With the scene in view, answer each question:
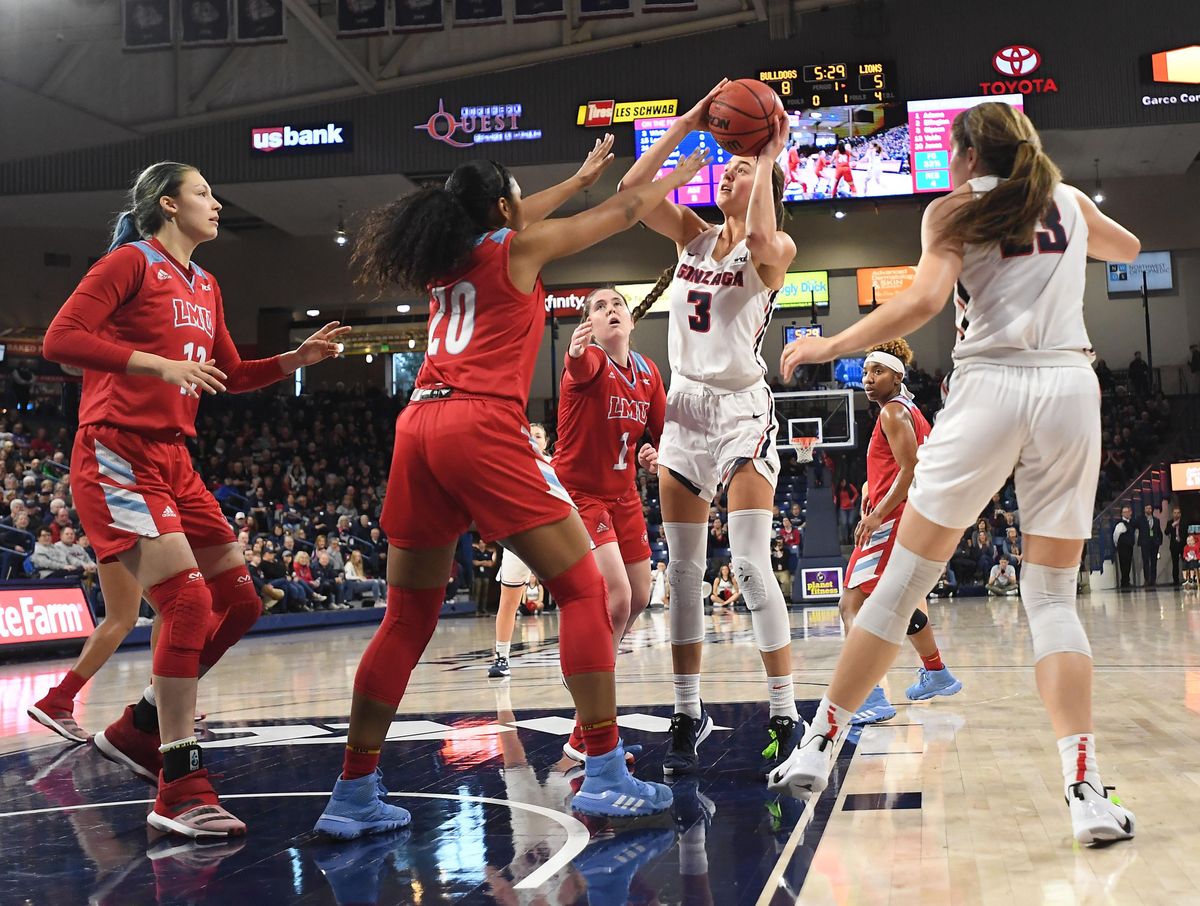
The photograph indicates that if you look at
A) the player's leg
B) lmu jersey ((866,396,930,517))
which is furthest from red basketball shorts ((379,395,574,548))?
lmu jersey ((866,396,930,517))

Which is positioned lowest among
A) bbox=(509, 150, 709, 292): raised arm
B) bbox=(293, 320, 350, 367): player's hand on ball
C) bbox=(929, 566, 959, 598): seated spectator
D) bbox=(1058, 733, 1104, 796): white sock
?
bbox=(929, 566, 959, 598): seated spectator

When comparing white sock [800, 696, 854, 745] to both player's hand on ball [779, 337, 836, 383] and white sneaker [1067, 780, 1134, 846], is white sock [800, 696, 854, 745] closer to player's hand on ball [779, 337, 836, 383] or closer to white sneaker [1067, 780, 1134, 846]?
white sneaker [1067, 780, 1134, 846]

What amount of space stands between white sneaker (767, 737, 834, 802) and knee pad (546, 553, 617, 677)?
24.2 inches

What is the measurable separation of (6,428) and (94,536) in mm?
19856

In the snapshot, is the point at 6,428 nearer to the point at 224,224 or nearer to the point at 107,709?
the point at 224,224

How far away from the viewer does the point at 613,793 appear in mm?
3307

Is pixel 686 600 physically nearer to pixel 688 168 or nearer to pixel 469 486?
pixel 469 486

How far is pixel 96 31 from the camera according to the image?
2014 centimetres

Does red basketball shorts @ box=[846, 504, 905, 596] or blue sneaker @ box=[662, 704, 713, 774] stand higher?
red basketball shorts @ box=[846, 504, 905, 596]

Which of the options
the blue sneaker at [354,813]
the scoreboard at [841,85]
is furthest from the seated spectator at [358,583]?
the blue sneaker at [354,813]

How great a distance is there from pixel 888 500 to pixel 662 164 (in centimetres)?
240

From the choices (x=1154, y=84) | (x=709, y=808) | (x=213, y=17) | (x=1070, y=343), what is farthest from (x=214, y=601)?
(x=1154, y=84)

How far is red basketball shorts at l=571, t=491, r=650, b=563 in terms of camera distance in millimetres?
5000

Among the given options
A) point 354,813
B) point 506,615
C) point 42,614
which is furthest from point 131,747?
point 42,614
